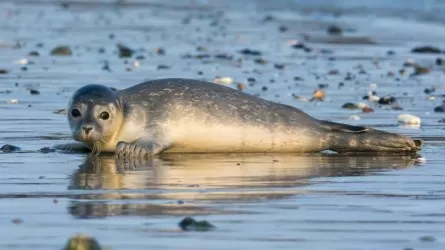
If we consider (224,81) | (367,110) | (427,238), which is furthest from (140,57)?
(427,238)

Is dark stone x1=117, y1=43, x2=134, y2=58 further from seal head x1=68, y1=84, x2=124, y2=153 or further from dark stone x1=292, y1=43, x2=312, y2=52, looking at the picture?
seal head x1=68, y1=84, x2=124, y2=153

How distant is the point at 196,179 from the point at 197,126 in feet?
4.94

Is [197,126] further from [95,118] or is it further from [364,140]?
[364,140]

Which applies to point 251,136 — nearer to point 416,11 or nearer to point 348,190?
point 348,190

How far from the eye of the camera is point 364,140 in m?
10.1

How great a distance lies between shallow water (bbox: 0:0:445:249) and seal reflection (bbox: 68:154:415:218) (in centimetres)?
1

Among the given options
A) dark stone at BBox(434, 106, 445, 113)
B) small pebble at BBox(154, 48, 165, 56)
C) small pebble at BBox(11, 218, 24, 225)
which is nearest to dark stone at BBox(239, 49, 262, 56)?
small pebble at BBox(154, 48, 165, 56)

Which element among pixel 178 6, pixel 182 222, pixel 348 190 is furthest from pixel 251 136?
pixel 178 6

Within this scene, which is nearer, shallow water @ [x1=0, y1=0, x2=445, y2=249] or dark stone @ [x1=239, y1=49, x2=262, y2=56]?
shallow water @ [x1=0, y1=0, x2=445, y2=249]

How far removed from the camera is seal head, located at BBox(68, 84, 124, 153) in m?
9.58

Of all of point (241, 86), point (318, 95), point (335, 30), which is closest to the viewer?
point (318, 95)

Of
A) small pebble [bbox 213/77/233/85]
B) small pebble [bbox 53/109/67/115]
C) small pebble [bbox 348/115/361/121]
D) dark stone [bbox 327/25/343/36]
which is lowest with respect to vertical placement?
small pebble [bbox 348/115/361/121]

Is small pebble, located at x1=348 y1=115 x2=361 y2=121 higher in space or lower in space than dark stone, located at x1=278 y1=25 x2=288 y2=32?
lower

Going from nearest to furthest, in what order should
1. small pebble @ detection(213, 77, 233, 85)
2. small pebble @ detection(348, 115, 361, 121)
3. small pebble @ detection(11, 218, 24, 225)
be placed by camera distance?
small pebble @ detection(11, 218, 24, 225) → small pebble @ detection(348, 115, 361, 121) → small pebble @ detection(213, 77, 233, 85)
